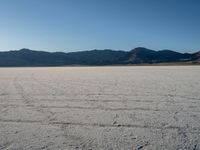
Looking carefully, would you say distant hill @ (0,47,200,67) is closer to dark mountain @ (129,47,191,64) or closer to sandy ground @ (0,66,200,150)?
dark mountain @ (129,47,191,64)

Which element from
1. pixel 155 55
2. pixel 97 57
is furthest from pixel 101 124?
pixel 155 55

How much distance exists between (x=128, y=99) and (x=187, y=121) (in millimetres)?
2832

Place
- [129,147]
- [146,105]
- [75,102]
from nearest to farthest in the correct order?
[129,147] → [146,105] → [75,102]

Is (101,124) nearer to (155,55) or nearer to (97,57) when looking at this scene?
(97,57)

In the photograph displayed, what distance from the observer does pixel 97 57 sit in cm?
14862

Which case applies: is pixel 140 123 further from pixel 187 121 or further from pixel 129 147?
pixel 129 147

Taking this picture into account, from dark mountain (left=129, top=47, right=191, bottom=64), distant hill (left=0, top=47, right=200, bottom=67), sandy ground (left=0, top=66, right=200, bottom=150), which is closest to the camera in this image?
sandy ground (left=0, top=66, right=200, bottom=150)

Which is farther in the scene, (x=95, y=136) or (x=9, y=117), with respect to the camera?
(x=9, y=117)

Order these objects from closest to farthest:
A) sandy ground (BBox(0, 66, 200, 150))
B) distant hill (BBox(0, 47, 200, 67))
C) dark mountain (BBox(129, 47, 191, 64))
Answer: sandy ground (BBox(0, 66, 200, 150)) < distant hill (BBox(0, 47, 200, 67)) < dark mountain (BBox(129, 47, 191, 64))

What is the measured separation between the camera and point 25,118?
5.64 m

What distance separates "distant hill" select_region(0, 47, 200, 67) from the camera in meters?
125

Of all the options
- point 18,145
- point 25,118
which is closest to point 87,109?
point 25,118

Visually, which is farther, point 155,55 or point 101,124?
point 155,55

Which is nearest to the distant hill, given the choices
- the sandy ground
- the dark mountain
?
the dark mountain
